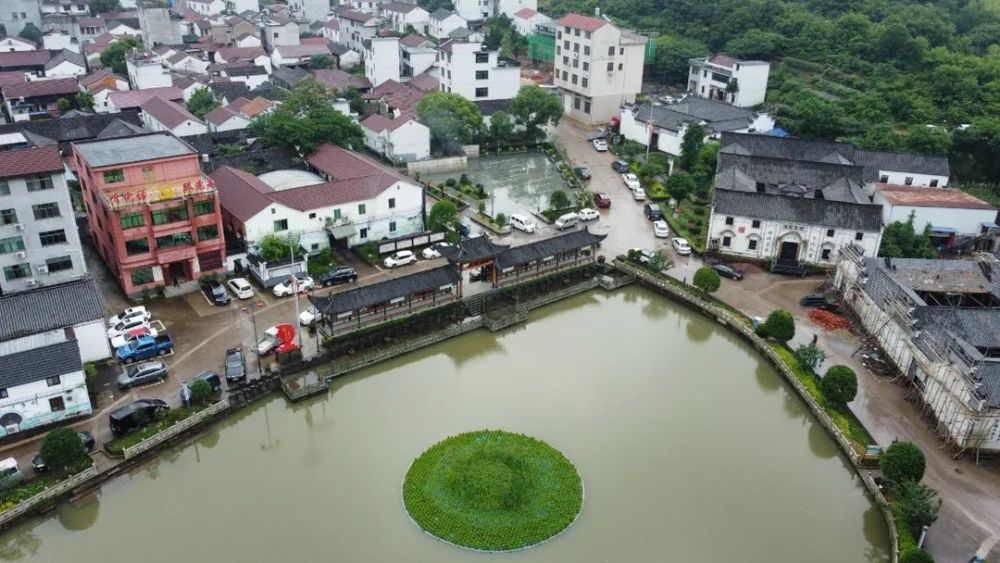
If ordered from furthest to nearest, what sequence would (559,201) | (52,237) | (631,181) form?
(631,181), (559,201), (52,237)

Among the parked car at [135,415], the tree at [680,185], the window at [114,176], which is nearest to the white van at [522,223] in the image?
the tree at [680,185]

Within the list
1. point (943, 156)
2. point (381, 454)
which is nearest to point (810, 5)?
point (943, 156)

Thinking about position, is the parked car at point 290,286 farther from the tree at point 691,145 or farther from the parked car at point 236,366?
the tree at point 691,145

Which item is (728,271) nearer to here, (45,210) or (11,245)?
(45,210)

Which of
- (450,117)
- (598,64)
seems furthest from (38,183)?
(598,64)

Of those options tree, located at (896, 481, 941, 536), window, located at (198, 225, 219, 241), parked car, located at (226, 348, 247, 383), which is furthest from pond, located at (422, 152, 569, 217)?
tree, located at (896, 481, 941, 536)

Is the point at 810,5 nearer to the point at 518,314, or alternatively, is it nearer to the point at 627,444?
the point at 518,314
